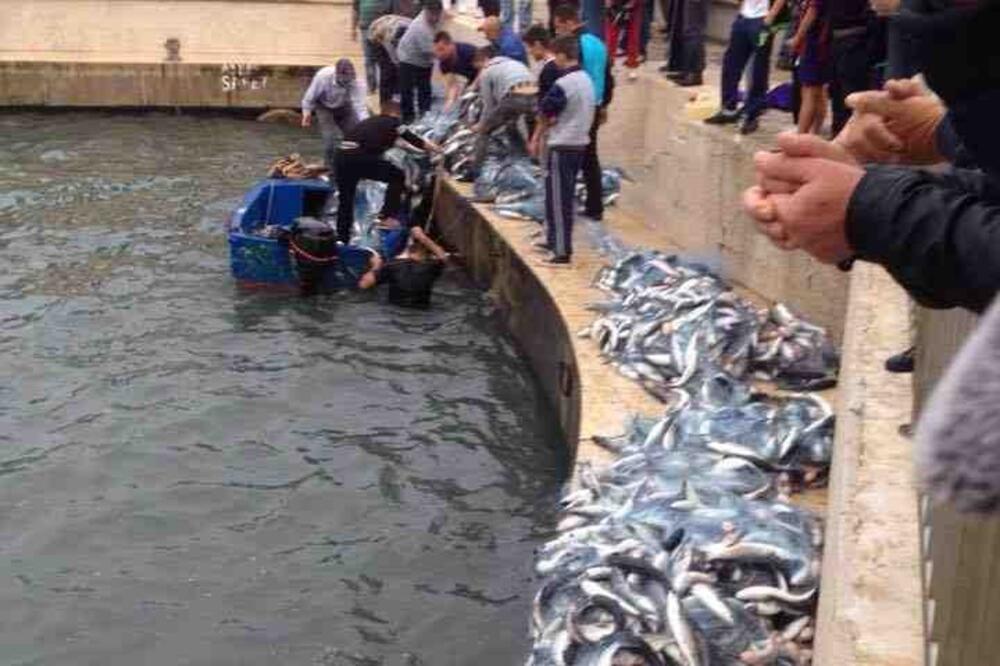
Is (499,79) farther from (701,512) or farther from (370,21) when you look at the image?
(701,512)

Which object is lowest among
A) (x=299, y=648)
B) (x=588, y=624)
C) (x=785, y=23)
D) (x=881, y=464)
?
(x=299, y=648)

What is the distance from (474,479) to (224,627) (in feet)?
7.51

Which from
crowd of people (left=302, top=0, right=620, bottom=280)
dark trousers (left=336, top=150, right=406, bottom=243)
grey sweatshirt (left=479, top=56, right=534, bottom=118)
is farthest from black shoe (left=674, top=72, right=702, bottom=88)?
dark trousers (left=336, top=150, right=406, bottom=243)

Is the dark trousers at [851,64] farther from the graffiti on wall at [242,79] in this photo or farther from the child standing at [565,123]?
the graffiti on wall at [242,79]

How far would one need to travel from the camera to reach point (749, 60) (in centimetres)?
1055

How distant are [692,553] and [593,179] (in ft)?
21.2

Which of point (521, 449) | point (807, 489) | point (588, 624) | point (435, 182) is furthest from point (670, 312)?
point (435, 182)

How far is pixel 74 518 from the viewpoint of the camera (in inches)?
308

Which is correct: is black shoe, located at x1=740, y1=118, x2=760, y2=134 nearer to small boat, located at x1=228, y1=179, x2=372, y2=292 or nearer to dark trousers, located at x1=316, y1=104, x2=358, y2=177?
small boat, located at x1=228, y1=179, x2=372, y2=292

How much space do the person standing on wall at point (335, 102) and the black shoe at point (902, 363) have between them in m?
8.51

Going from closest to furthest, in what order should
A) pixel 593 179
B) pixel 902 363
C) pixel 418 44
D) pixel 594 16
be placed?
pixel 902 363
pixel 593 179
pixel 594 16
pixel 418 44

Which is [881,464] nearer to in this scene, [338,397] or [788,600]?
[788,600]

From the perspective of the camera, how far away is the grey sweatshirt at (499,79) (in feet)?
41.9

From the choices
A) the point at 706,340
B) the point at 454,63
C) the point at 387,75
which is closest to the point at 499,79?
the point at 454,63
